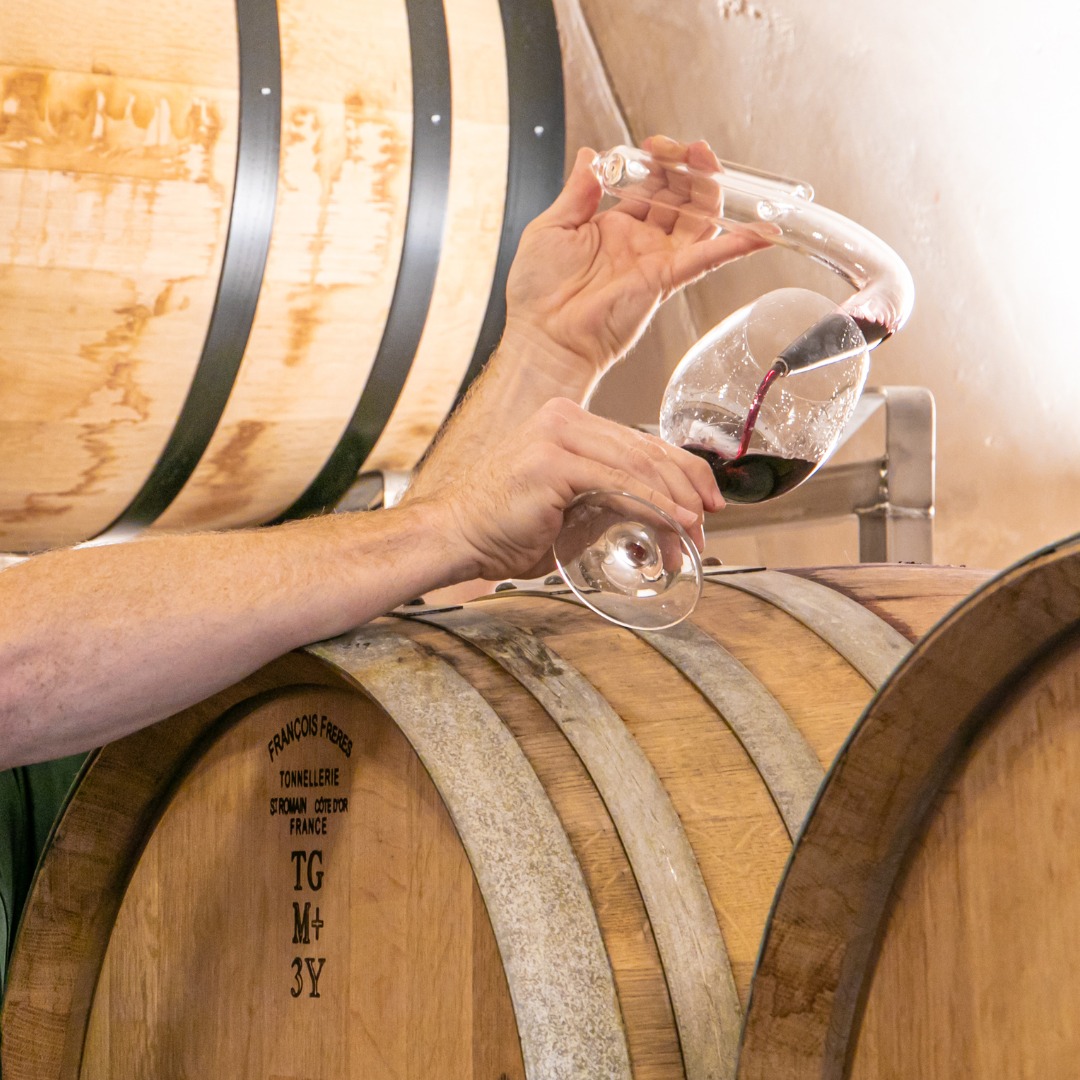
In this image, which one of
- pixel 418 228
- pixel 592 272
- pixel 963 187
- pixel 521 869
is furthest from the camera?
pixel 963 187

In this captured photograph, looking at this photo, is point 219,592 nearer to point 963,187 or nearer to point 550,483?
point 550,483

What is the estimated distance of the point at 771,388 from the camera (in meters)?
0.96

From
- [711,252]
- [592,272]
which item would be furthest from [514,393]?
[711,252]

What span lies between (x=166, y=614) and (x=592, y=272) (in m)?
0.62

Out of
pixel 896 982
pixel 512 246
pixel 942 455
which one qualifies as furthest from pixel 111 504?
pixel 896 982

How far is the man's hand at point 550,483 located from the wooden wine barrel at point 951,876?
0.27m

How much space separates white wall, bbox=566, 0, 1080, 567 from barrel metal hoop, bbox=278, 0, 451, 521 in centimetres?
81

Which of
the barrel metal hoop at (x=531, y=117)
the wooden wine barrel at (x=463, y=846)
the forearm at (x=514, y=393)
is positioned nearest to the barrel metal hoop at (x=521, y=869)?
the wooden wine barrel at (x=463, y=846)

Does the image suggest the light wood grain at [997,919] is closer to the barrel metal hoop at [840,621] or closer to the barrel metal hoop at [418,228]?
the barrel metal hoop at [840,621]

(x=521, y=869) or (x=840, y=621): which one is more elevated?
(x=840, y=621)

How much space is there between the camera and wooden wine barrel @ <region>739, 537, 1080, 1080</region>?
66 cm

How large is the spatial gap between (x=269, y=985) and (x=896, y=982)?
585mm

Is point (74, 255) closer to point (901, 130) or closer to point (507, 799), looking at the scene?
point (507, 799)

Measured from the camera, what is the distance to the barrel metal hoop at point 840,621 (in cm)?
105
